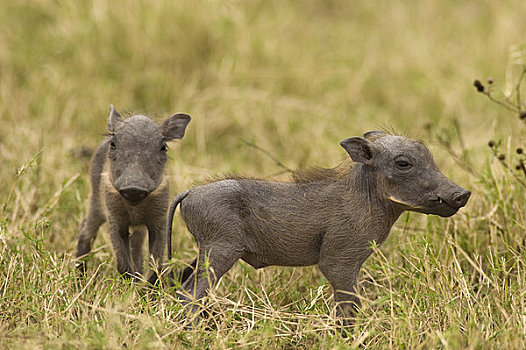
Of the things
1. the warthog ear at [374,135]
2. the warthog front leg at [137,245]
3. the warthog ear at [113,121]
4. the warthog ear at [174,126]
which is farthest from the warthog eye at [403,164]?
the warthog front leg at [137,245]

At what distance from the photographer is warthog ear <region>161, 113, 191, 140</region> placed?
3836mm

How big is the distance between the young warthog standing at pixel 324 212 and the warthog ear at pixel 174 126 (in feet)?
1.52

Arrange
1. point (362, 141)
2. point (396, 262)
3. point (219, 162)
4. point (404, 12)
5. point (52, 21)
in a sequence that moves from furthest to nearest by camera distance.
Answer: point (404, 12)
point (52, 21)
point (219, 162)
point (396, 262)
point (362, 141)

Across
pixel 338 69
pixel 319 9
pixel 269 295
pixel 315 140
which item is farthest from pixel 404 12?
pixel 269 295

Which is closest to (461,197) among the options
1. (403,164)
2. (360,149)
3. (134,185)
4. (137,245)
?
(403,164)

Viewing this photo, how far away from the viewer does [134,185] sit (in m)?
3.44

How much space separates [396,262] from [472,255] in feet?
1.56

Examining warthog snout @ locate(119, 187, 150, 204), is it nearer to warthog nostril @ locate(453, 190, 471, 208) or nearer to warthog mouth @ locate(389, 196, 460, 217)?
warthog mouth @ locate(389, 196, 460, 217)

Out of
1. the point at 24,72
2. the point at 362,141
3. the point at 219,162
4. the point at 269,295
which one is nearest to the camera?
the point at 362,141

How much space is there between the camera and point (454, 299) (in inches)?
140

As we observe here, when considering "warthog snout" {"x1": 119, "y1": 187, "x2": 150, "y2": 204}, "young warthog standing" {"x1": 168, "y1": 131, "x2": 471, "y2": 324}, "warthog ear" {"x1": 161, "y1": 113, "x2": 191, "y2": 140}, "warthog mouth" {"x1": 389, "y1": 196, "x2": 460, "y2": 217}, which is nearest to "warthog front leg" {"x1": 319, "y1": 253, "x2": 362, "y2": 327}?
"young warthog standing" {"x1": 168, "y1": 131, "x2": 471, "y2": 324}

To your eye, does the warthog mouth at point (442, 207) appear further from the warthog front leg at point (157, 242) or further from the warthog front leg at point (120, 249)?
the warthog front leg at point (120, 249)

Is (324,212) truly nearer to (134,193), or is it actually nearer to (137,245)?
(134,193)

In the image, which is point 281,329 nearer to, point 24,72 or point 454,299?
point 454,299
